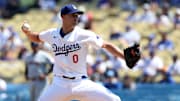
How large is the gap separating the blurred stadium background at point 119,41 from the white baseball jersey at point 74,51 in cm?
294

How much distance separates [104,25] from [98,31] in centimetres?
87

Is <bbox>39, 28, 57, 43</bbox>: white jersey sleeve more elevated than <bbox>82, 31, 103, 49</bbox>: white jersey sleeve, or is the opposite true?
<bbox>39, 28, 57, 43</bbox>: white jersey sleeve

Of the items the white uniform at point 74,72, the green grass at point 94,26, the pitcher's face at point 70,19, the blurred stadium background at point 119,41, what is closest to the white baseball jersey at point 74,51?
the white uniform at point 74,72

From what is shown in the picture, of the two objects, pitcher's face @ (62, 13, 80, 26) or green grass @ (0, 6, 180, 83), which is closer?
pitcher's face @ (62, 13, 80, 26)

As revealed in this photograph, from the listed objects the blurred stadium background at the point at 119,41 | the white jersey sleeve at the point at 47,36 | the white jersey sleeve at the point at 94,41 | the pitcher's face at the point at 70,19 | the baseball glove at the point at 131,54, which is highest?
the blurred stadium background at the point at 119,41

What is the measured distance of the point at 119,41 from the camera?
18.9m

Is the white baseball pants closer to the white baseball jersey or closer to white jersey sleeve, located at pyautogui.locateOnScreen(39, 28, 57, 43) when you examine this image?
the white baseball jersey

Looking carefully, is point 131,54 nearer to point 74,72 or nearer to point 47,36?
point 74,72

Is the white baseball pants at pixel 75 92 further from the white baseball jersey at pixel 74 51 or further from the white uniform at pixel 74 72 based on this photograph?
the white baseball jersey at pixel 74 51

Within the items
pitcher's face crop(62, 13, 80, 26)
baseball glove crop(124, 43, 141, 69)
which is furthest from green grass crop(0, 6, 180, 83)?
pitcher's face crop(62, 13, 80, 26)

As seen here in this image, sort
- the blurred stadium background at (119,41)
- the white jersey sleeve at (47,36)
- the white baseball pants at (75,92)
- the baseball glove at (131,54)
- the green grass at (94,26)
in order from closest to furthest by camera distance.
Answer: the white baseball pants at (75,92) → the baseball glove at (131,54) → the white jersey sleeve at (47,36) → the blurred stadium background at (119,41) → the green grass at (94,26)

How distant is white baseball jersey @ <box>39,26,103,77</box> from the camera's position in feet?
23.3

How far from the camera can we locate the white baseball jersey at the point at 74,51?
710 cm

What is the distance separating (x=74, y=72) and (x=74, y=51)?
0.24 meters
